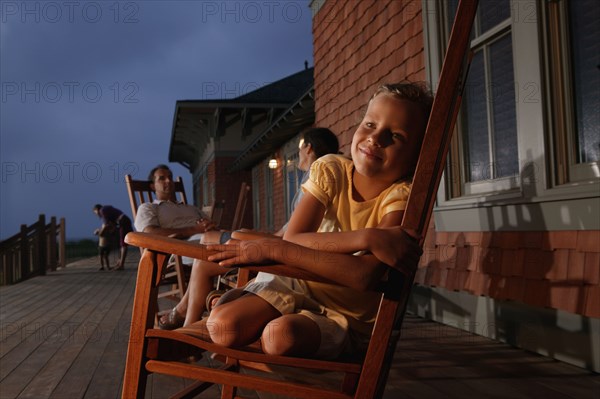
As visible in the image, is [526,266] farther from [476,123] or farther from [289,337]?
[289,337]

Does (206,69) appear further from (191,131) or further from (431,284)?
(431,284)

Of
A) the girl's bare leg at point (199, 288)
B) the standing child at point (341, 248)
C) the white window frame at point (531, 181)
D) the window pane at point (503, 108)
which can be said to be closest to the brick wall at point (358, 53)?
the window pane at point (503, 108)

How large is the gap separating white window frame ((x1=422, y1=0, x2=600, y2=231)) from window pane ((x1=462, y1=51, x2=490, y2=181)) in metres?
0.21

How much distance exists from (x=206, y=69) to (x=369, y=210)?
283 feet

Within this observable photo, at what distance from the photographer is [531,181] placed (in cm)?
287

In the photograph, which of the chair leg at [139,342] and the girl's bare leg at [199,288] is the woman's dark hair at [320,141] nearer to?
the girl's bare leg at [199,288]

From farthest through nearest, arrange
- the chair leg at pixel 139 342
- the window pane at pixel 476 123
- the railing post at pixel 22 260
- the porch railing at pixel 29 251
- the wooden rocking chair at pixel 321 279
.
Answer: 1. the railing post at pixel 22 260
2. the porch railing at pixel 29 251
3. the window pane at pixel 476 123
4. the chair leg at pixel 139 342
5. the wooden rocking chair at pixel 321 279

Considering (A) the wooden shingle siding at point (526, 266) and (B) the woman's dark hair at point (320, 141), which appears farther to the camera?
Answer: (B) the woman's dark hair at point (320, 141)

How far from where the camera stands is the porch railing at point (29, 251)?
9.86 m

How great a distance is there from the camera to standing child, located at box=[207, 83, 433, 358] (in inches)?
43.3

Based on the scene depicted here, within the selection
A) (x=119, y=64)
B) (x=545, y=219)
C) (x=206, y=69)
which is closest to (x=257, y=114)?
(x=545, y=219)

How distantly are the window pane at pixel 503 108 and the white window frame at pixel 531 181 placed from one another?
0.38 ft

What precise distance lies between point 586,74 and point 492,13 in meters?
0.94

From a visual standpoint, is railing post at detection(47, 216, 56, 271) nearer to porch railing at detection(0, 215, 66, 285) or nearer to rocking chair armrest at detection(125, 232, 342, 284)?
porch railing at detection(0, 215, 66, 285)
